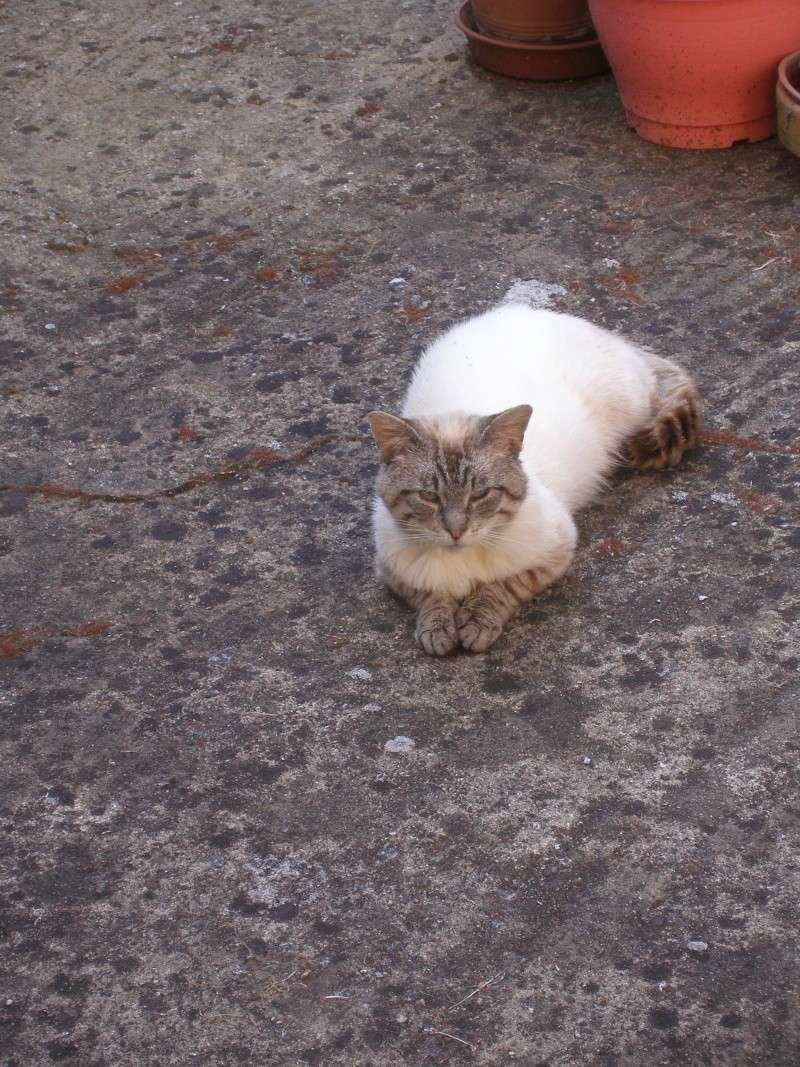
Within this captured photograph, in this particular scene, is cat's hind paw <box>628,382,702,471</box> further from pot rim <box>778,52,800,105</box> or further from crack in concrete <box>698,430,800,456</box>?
pot rim <box>778,52,800,105</box>

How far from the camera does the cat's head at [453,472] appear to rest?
3498mm

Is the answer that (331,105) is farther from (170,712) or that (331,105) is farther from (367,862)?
(367,862)

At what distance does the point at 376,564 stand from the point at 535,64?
11.4 ft

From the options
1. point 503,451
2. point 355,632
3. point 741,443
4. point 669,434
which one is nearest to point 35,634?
point 355,632

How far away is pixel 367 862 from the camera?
10.1ft

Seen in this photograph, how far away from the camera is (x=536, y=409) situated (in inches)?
159

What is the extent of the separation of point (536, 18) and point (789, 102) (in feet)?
4.67

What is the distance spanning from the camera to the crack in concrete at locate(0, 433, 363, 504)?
436cm

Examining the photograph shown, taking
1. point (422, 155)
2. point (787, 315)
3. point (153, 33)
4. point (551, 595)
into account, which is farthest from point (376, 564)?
point (153, 33)

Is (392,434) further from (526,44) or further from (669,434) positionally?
(526,44)

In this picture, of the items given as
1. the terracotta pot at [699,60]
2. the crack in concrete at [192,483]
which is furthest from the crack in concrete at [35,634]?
the terracotta pot at [699,60]

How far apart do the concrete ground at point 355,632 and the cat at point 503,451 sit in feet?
0.34

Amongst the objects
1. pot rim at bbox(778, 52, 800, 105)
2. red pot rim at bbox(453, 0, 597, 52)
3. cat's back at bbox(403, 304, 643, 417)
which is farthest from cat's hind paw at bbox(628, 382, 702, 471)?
red pot rim at bbox(453, 0, 597, 52)

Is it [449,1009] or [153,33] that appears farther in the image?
[153,33]
